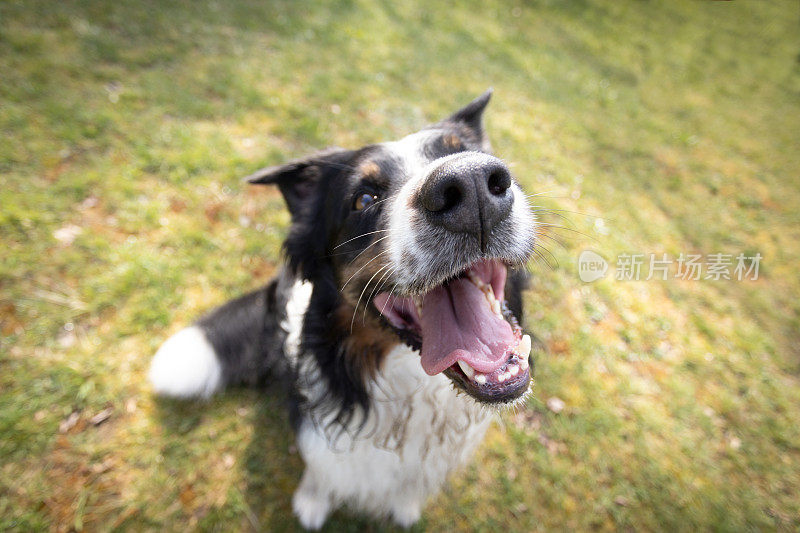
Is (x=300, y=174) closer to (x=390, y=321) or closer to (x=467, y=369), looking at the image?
(x=390, y=321)

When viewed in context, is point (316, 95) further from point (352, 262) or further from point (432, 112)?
point (352, 262)

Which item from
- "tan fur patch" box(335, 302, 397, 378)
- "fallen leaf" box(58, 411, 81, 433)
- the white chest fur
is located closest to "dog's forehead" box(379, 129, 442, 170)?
"tan fur patch" box(335, 302, 397, 378)

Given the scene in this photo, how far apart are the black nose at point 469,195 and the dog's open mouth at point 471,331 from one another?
1.48 feet

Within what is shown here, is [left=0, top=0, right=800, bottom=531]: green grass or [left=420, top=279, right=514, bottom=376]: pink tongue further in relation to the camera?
[left=0, top=0, right=800, bottom=531]: green grass

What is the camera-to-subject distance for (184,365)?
286cm

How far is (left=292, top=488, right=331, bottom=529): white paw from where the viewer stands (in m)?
2.72

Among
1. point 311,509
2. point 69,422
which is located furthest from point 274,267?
point 311,509

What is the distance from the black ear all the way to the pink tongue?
0.91 m

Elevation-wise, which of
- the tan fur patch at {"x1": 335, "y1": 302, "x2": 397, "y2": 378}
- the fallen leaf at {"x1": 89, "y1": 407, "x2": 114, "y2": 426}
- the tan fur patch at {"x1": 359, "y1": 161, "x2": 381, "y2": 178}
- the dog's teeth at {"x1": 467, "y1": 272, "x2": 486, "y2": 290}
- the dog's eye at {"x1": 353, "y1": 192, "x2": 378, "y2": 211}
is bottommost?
the fallen leaf at {"x1": 89, "y1": 407, "x2": 114, "y2": 426}

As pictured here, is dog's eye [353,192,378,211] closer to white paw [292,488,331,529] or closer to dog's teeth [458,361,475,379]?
dog's teeth [458,361,475,379]

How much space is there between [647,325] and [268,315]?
409 cm

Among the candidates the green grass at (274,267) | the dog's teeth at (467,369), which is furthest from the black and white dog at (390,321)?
the green grass at (274,267)

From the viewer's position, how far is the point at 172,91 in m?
4.96

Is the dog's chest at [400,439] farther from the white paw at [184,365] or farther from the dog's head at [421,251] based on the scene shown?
the white paw at [184,365]
